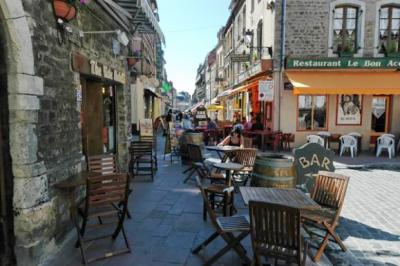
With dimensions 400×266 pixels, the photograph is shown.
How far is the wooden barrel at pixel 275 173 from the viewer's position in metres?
4.32

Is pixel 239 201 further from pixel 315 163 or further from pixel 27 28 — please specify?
pixel 27 28

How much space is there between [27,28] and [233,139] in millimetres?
6213

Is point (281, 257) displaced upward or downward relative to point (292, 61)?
downward

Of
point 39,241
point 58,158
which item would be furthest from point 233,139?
point 39,241

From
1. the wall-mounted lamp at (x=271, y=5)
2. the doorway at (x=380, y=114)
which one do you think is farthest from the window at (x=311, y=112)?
the wall-mounted lamp at (x=271, y=5)

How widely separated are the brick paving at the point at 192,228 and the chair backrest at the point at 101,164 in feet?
2.39

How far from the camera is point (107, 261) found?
10.8 ft

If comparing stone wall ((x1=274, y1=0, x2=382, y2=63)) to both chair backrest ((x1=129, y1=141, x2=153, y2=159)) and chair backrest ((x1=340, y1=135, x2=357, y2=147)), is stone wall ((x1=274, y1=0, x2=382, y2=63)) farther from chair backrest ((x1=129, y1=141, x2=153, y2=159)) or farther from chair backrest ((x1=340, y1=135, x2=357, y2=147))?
chair backrest ((x1=129, y1=141, x2=153, y2=159))

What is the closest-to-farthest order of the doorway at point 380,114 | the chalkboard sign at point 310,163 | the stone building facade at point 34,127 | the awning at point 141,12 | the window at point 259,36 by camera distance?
the stone building facade at point 34,127
the chalkboard sign at point 310,163
the awning at point 141,12
the doorway at point 380,114
the window at point 259,36

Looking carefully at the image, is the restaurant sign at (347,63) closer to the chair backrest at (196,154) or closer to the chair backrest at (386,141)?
the chair backrest at (386,141)

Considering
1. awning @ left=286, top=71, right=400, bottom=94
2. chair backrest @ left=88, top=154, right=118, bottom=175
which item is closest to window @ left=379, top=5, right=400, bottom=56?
awning @ left=286, top=71, right=400, bottom=94

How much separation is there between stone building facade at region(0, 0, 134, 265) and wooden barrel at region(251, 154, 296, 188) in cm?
277

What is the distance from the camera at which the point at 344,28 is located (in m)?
11.4

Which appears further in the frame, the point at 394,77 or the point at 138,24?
the point at 394,77
